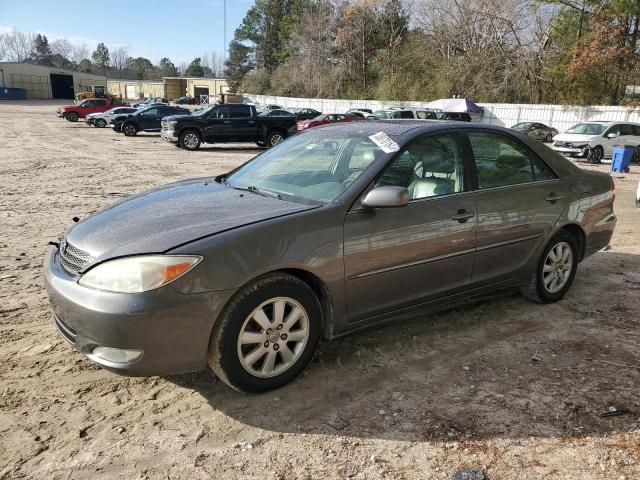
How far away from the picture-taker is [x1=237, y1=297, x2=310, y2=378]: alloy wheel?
3016 mm

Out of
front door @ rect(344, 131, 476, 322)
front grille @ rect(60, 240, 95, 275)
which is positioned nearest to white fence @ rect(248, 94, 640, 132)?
front door @ rect(344, 131, 476, 322)

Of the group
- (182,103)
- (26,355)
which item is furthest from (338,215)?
(182,103)

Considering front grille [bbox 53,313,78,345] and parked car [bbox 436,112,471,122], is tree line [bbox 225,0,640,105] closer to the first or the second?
parked car [bbox 436,112,471,122]

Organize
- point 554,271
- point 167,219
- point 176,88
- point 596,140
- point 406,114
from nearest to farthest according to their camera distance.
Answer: point 167,219, point 554,271, point 596,140, point 406,114, point 176,88

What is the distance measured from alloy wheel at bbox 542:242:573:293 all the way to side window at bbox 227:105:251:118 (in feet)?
59.1

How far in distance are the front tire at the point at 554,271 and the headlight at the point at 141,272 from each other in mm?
3161

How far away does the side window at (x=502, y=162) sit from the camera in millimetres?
4137

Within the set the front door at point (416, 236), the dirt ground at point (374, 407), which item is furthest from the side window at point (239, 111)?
the front door at point (416, 236)

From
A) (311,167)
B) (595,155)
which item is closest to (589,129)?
(595,155)

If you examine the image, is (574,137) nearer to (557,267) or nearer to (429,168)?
(557,267)

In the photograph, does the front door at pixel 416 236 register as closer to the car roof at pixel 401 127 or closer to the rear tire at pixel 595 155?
the car roof at pixel 401 127

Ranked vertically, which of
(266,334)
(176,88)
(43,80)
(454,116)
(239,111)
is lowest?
(266,334)

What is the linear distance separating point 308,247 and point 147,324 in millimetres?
1004

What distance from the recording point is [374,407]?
121 inches
